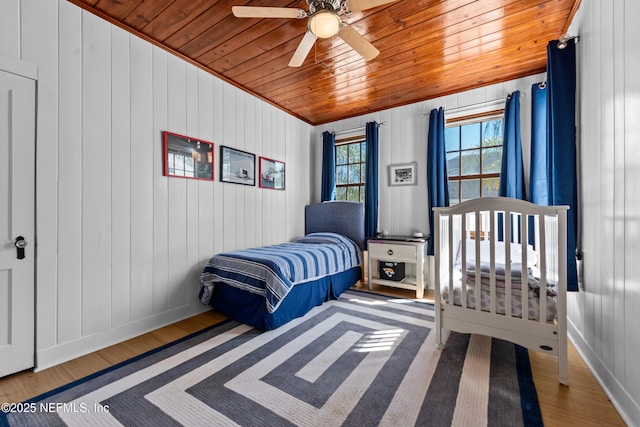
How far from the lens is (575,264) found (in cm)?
194

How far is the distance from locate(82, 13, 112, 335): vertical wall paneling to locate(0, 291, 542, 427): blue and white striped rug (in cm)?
61

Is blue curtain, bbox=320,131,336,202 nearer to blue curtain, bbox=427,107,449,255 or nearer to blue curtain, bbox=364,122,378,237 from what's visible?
blue curtain, bbox=364,122,378,237

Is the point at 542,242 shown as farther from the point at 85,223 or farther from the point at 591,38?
the point at 85,223

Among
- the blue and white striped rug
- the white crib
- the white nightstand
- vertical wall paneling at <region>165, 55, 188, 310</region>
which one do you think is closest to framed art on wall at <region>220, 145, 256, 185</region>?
vertical wall paneling at <region>165, 55, 188, 310</region>

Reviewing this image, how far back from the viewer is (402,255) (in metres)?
3.36

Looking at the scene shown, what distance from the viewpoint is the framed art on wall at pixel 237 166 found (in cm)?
304

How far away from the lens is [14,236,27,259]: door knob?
1709 millimetres

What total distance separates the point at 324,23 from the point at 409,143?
2.38 meters

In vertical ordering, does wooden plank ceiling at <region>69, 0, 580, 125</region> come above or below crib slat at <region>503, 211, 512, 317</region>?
above

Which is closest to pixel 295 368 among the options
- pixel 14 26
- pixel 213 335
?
pixel 213 335

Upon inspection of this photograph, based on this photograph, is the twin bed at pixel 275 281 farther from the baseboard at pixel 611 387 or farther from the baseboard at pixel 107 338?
the baseboard at pixel 611 387

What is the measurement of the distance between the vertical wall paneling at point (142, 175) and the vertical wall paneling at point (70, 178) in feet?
1.16

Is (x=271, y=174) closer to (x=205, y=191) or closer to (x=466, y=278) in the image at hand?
(x=205, y=191)

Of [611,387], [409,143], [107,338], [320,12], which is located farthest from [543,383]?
[107,338]
